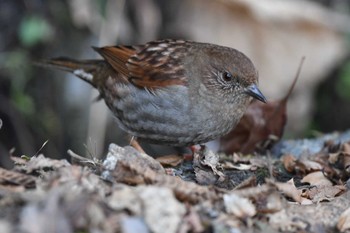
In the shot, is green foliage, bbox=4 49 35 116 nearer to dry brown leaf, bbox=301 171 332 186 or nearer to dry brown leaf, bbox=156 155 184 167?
dry brown leaf, bbox=156 155 184 167

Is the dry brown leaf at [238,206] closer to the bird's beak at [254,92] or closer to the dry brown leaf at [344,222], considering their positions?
the dry brown leaf at [344,222]

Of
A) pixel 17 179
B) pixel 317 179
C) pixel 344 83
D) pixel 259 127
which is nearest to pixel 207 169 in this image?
pixel 317 179

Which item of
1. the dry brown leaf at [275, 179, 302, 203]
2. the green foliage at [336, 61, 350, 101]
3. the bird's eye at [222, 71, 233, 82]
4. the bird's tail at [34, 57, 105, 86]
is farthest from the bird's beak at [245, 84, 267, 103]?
the green foliage at [336, 61, 350, 101]

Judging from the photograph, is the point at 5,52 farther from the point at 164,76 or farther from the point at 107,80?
the point at 164,76

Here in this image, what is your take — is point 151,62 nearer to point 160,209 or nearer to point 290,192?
point 290,192

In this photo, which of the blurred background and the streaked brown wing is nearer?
the streaked brown wing

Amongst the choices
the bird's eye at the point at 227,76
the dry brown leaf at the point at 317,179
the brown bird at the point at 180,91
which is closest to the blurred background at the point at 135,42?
the brown bird at the point at 180,91
